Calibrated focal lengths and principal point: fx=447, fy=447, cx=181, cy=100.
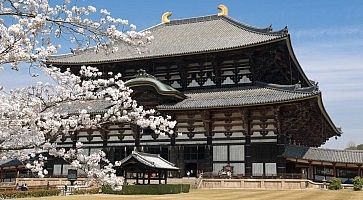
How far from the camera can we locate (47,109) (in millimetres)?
11578

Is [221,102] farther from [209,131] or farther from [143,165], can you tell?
[143,165]

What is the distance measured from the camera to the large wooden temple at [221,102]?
3831cm

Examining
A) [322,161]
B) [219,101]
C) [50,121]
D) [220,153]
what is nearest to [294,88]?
[219,101]

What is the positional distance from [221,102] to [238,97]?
1.80 m

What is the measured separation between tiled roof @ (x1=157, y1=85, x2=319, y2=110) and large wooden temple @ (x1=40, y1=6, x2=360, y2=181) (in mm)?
89

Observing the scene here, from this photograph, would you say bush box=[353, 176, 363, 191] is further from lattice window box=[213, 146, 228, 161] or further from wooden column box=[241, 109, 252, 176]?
lattice window box=[213, 146, 228, 161]

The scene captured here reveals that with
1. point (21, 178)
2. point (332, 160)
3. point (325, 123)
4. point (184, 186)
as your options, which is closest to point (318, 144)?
point (325, 123)

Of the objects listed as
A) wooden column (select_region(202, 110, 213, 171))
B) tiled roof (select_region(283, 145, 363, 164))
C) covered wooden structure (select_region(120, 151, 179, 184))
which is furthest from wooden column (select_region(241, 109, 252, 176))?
covered wooden structure (select_region(120, 151, 179, 184))

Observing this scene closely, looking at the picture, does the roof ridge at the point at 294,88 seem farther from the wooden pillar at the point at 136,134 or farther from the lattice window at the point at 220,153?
the wooden pillar at the point at 136,134

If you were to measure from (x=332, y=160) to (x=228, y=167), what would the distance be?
10268 mm

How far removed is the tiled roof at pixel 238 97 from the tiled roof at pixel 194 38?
417cm

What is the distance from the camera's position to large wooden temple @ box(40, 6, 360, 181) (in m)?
38.3

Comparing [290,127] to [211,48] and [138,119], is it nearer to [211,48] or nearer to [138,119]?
[211,48]

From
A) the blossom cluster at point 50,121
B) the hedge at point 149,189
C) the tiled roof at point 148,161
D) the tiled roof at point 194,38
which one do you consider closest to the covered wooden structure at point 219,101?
the tiled roof at point 194,38
